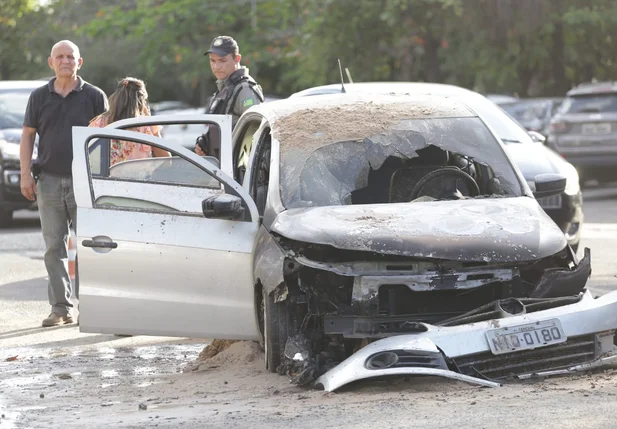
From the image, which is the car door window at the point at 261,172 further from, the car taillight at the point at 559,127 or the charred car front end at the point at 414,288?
the car taillight at the point at 559,127

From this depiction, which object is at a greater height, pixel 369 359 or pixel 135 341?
pixel 369 359

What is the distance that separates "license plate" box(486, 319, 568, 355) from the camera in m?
7.16

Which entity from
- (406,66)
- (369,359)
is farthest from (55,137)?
(406,66)

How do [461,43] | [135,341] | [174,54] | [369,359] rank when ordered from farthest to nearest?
[174,54]
[461,43]
[135,341]
[369,359]

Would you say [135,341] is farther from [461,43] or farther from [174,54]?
[174,54]

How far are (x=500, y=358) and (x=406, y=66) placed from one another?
30334 mm

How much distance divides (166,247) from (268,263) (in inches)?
35.4

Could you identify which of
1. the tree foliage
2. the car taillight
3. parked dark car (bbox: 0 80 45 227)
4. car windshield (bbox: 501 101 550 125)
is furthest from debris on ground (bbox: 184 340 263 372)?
the tree foliage

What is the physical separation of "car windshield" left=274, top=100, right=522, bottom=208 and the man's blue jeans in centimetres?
251

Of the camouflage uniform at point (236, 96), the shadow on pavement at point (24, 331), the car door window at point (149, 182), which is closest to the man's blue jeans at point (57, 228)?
the shadow on pavement at point (24, 331)

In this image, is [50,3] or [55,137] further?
[50,3]

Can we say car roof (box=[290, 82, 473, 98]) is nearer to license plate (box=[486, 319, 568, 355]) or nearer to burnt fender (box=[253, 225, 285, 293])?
burnt fender (box=[253, 225, 285, 293])

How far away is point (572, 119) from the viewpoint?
75.6 feet

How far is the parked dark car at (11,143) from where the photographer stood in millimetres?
18000
